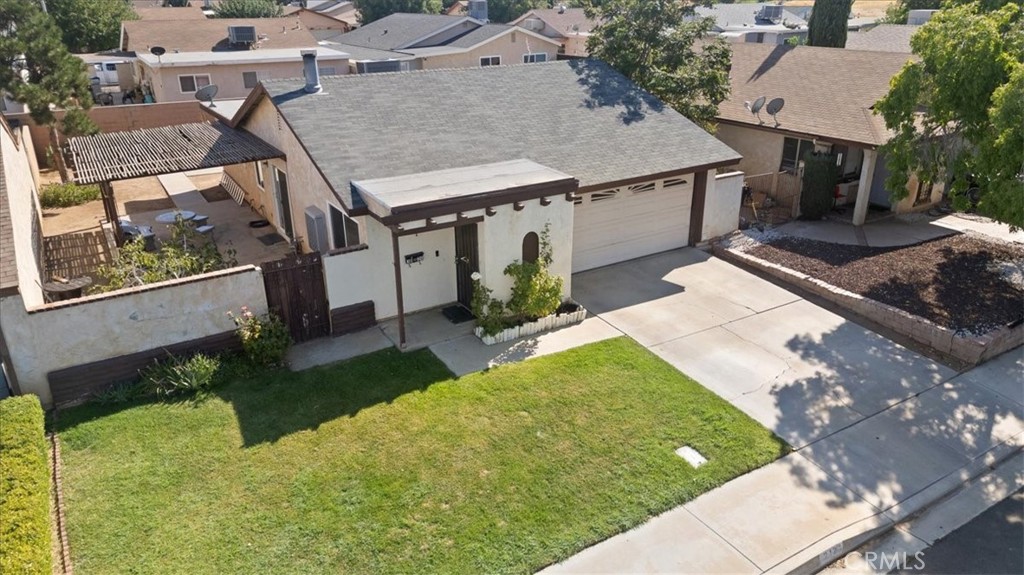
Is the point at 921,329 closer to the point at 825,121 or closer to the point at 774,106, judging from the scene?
the point at 825,121

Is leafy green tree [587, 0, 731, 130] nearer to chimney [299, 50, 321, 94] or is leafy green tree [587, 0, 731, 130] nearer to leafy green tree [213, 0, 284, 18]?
chimney [299, 50, 321, 94]

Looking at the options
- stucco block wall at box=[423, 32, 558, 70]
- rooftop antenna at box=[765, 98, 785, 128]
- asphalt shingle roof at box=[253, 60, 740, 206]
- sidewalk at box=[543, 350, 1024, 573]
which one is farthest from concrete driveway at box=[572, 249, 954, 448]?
stucco block wall at box=[423, 32, 558, 70]

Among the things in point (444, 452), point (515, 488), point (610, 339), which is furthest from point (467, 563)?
point (610, 339)

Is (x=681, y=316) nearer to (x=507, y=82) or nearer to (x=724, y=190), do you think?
(x=724, y=190)

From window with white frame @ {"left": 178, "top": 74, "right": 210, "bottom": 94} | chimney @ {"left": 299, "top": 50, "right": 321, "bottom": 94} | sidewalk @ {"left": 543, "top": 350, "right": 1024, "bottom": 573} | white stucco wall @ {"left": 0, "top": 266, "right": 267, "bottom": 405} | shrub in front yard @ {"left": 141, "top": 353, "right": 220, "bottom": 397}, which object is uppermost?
chimney @ {"left": 299, "top": 50, "right": 321, "bottom": 94}

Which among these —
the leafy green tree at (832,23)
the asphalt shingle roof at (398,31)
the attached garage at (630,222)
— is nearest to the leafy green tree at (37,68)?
the attached garage at (630,222)

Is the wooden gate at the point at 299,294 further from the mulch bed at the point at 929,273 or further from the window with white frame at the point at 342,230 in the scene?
the mulch bed at the point at 929,273
